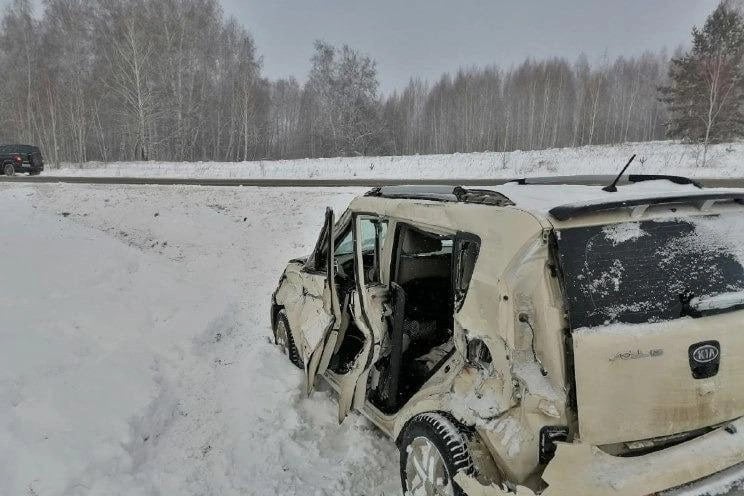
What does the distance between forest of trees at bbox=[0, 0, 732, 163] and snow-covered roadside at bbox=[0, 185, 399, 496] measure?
30251 millimetres

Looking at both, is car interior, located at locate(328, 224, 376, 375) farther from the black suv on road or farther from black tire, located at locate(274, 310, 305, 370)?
the black suv on road

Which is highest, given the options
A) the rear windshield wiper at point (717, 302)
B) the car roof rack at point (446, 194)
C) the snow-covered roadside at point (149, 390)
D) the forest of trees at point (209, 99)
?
the forest of trees at point (209, 99)

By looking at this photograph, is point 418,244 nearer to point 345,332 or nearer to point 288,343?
point 345,332

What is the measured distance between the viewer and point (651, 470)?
2018 mm

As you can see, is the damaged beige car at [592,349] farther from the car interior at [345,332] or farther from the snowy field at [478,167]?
the snowy field at [478,167]

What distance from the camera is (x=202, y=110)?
41.1 m

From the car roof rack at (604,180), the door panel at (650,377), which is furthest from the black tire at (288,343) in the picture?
the door panel at (650,377)

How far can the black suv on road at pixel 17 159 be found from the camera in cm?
2381

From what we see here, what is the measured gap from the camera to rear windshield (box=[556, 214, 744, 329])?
2141 mm

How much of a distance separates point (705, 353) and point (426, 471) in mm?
1536

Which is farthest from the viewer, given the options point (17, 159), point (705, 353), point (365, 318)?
point (17, 159)

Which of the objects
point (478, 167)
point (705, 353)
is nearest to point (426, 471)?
point (705, 353)

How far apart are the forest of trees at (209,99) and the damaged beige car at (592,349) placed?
118 ft

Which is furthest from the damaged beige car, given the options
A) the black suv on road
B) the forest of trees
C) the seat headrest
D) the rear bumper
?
the forest of trees
